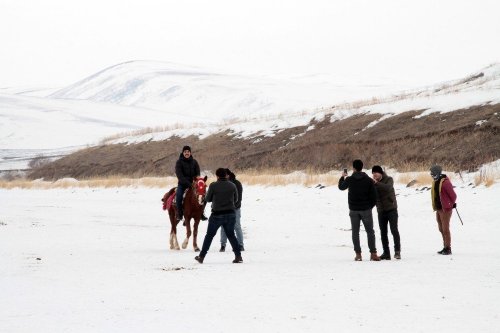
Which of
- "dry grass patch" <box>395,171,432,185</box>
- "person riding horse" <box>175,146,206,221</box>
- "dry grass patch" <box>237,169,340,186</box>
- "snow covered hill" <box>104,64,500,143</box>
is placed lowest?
"dry grass patch" <box>395,171,432,185</box>

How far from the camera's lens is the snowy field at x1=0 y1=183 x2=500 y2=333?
27.7ft

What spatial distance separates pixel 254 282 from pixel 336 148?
3388cm

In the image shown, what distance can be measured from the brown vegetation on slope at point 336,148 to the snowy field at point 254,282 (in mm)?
13959

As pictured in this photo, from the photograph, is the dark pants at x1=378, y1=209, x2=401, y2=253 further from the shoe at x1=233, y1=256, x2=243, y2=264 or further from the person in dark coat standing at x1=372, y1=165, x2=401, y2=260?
the shoe at x1=233, y1=256, x2=243, y2=264

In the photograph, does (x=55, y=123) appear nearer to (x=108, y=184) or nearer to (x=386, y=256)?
(x=108, y=184)

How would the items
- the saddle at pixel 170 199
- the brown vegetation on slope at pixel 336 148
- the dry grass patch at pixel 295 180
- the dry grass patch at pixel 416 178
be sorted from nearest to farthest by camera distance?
1. the saddle at pixel 170 199
2. the dry grass patch at pixel 416 178
3. the dry grass patch at pixel 295 180
4. the brown vegetation on slope at pixel 336 148

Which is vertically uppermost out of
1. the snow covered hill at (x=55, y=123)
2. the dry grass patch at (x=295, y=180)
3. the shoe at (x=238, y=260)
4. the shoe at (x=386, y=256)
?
the snow covered hill at (x=55, y=123)

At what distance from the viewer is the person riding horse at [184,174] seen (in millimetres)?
16938

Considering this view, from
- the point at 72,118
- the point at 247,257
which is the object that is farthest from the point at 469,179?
the point at 72,118

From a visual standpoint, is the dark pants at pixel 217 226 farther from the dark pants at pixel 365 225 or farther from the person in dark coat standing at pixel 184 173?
the person in dark coat standing at pixel 184 173

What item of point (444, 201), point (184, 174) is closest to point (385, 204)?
A: point (444, 201)

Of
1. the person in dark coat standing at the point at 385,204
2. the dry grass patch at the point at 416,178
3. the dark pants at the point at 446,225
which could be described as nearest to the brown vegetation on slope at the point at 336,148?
the dry grass patch at the point at 416,178

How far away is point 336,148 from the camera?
146 ft

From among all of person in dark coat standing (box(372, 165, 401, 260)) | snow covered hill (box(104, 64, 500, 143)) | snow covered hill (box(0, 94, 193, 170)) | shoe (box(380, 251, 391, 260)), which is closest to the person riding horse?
person in dark coat standing (box(372, 165, 401, 260))
